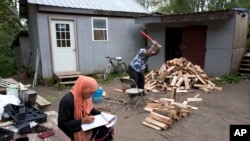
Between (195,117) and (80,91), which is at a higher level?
(80,91)

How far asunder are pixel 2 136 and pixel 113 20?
8901mm

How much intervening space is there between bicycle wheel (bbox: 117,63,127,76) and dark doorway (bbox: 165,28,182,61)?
2.42m

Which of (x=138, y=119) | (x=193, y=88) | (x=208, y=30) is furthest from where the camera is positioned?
(x=208, y=30)

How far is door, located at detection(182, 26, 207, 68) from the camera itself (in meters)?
9.36

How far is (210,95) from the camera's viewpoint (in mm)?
6961

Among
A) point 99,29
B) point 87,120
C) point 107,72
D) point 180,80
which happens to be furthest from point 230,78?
point 87,120

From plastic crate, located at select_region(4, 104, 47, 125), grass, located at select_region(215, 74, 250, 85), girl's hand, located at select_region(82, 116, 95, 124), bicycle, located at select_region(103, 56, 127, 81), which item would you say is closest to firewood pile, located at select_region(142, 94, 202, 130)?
girl's hand, located at select_region(82, 116, 95, 124)

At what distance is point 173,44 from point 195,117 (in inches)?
279

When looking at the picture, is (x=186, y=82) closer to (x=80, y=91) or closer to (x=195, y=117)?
(x=195, y=117)

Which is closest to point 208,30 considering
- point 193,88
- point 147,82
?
point 193,88

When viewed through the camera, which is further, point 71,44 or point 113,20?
point 113,20

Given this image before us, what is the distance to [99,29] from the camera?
391 inches

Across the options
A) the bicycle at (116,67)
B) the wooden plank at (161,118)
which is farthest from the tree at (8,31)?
the wooden plank at (161,118)

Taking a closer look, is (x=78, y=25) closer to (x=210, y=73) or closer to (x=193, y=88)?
(x=193, y=88)
